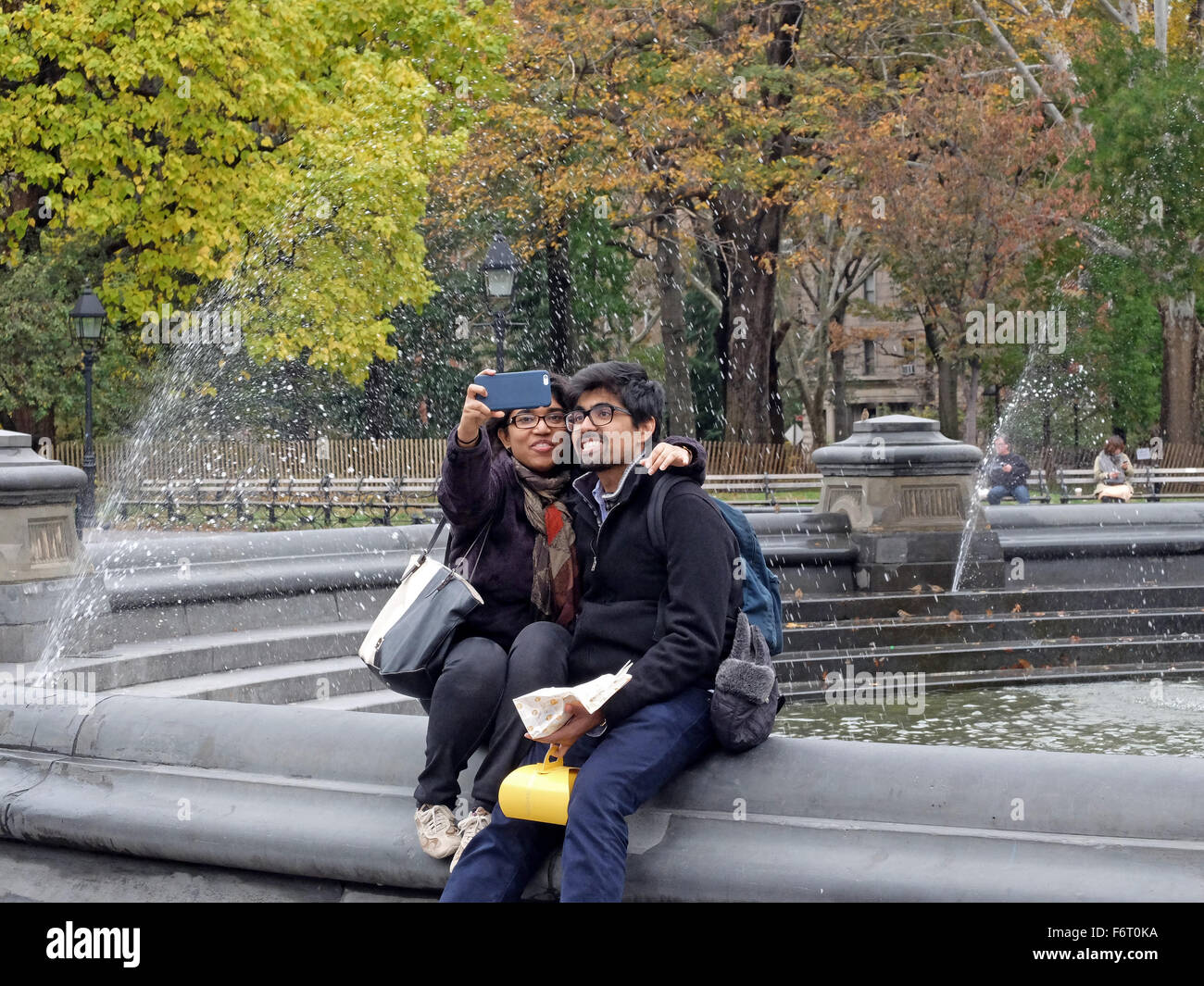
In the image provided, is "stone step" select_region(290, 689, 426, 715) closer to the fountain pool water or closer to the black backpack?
the fountain pool water

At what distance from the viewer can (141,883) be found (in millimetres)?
4547

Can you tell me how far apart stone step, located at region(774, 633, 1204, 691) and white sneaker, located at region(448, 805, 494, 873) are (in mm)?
5670

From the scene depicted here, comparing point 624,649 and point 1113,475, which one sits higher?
point 624,649

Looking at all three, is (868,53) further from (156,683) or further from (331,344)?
(156,683)

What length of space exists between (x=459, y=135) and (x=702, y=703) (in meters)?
22.3

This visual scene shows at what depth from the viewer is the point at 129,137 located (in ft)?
78.0

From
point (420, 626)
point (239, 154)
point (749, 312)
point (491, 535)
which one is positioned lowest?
point (420, 626)

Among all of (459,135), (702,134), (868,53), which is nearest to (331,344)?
(459,135)

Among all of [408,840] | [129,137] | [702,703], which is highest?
[129,137]

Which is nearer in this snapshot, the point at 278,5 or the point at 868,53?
the point at 278,5

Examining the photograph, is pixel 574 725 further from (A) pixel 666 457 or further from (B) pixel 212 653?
(B) pixel 212 653

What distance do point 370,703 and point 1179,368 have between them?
82.0 feet

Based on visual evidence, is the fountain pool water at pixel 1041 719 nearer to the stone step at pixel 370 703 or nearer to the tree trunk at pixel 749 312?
the stone step at pixel 370 703

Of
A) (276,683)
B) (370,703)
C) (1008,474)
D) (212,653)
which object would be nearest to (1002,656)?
(370,703)
